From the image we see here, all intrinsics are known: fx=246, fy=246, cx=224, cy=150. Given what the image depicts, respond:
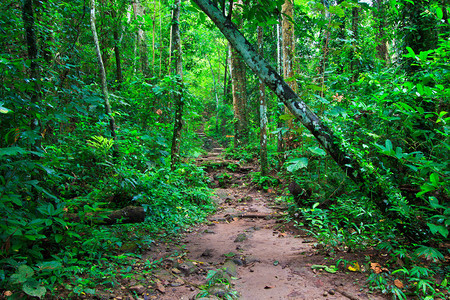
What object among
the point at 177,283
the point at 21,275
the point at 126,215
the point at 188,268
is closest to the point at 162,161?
the point at 126,215

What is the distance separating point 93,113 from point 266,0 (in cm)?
430

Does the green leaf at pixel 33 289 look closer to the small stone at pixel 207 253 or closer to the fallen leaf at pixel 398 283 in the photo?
the small stone at pixel 207 253

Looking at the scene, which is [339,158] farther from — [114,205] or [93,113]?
[93,113]

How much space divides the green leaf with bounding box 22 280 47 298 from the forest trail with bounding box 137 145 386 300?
101cm

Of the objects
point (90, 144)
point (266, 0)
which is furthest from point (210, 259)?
point (266, 0)

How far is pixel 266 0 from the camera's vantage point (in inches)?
130

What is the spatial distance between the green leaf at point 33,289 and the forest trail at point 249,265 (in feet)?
3.32

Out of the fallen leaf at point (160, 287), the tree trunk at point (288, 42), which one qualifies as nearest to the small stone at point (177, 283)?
the fallen leaf at point (160, 287)

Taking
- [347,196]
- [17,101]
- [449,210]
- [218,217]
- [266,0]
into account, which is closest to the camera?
[449,210]

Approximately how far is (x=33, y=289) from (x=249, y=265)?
255 centimetres

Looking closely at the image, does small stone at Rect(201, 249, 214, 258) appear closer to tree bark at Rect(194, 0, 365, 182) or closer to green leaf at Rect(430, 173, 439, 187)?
tree bark at Rect(194, 0, 365, 182)

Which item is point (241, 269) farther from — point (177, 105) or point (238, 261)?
point (177, 105)

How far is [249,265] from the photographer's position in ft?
11.8

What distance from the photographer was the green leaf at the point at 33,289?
1930 mm
